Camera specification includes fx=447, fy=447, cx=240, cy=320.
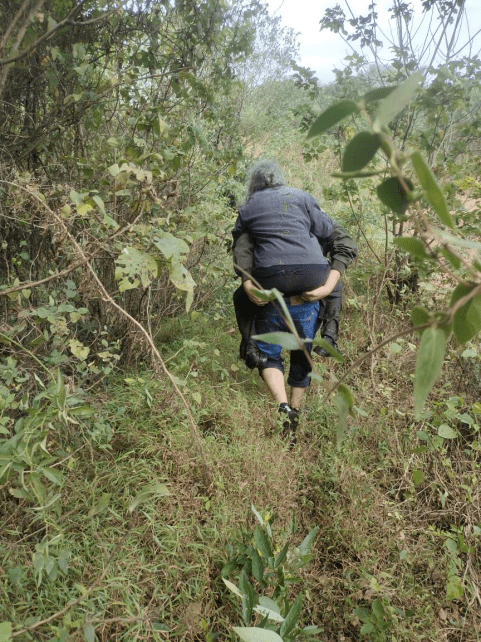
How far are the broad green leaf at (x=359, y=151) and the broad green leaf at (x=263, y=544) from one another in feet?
5.41

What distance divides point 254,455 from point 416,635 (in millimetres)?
1053

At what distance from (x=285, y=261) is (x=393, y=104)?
7.86ft

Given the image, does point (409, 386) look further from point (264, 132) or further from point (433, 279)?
point (264, 132)

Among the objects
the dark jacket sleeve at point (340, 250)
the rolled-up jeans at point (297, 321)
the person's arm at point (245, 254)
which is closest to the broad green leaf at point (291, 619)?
the rolled-up jeans at point (297, 321)

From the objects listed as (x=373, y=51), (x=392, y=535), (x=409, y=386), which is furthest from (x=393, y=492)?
(x=373, y=51)

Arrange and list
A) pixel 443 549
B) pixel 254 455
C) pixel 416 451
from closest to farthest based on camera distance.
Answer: pixel 443 549 → pixel 416 451 → pixel 254 455

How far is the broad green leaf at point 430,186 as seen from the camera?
343mm

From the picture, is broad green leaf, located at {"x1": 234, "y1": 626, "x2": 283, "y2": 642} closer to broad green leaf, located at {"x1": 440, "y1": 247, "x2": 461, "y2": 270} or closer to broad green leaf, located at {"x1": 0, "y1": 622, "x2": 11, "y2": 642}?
broad green leaf, located at {"x1": 0, "y1": 622, "x2": 11, "y2": 642}

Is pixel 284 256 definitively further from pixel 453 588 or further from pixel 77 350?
pixel 453 588

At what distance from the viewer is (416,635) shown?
65.1 inches

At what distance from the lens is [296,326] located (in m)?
2.95

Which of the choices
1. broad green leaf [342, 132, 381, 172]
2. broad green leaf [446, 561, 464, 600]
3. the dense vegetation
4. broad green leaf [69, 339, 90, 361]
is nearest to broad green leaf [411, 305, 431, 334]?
broad green leaf [342, 132, 381, 172]

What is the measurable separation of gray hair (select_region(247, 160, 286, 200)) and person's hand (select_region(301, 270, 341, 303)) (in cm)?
71

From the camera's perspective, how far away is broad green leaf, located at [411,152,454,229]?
343 mm
